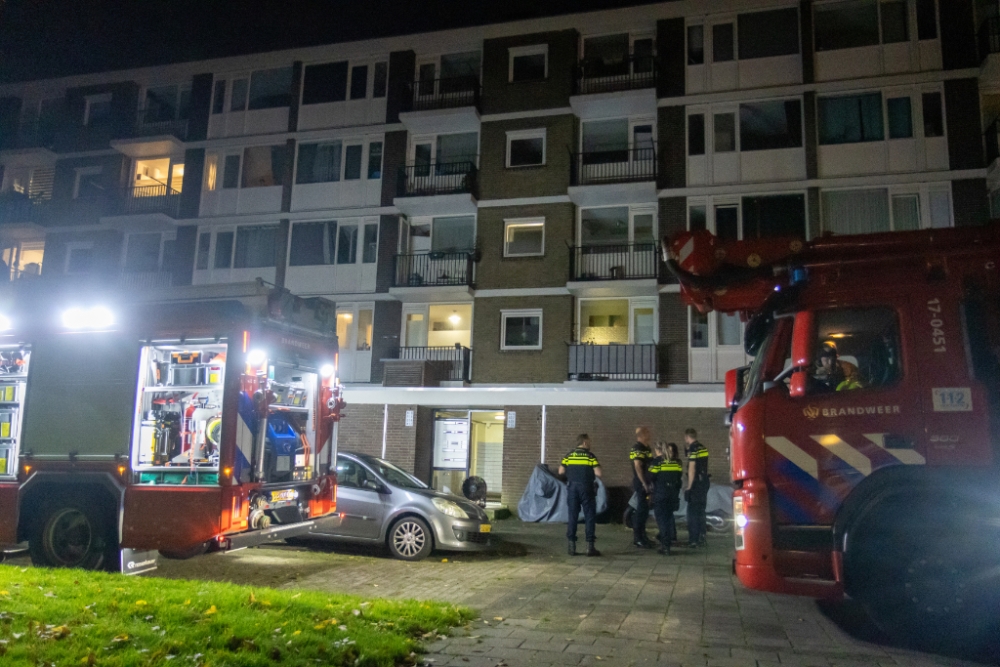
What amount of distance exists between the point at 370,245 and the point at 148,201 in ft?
29.3

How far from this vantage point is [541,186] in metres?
21.5

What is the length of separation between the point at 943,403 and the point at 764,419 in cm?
132

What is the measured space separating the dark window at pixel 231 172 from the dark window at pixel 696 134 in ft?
47.6

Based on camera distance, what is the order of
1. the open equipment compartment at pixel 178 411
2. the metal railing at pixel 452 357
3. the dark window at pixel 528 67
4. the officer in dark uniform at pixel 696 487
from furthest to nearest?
1. the dark window at pixel 528 67
2. the metal railing at pixel 452 357
3. the officer in dark uniform at pixel 696 487
4. the open equipment compartment at pixel 178 411

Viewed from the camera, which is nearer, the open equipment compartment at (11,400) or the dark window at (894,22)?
the open equipment compartment at (11,400)

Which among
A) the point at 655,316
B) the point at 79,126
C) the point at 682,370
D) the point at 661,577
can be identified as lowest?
the point at 661,577

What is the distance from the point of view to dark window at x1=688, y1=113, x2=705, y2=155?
2041cm

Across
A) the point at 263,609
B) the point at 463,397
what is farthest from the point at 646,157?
the point at 263,609

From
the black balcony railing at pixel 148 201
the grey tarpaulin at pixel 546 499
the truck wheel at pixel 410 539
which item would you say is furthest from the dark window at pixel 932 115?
the black balcony railing at pixel 148 201

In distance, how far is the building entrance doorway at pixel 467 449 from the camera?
20.7m

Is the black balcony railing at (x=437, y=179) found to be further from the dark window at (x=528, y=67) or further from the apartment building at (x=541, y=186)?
the dark window at (x=528, y=67)

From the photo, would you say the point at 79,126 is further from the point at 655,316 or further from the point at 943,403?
the point at 943,403

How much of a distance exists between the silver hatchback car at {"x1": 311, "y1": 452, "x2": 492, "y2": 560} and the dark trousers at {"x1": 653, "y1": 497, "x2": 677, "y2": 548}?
8.70 feet

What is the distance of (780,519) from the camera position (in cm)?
605
